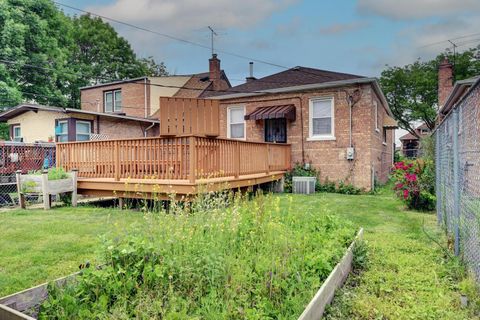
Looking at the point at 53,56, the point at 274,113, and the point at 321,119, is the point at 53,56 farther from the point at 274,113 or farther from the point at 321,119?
the point at 321,119

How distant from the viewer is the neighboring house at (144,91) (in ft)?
66.5

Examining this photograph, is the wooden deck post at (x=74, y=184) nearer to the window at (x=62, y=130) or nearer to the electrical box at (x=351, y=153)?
the electrical box at (x=351, y=153)

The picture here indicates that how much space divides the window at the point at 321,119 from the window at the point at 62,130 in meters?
11.7

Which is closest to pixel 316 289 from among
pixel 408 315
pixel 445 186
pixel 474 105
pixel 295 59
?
pixel 408 315

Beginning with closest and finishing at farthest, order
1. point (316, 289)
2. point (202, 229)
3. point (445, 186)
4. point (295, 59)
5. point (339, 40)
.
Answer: point (316, 289), point (202, 229), point (445, 186), point (339, 40), point (295, 59)

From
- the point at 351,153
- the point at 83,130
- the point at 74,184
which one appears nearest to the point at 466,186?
the point at 351,153

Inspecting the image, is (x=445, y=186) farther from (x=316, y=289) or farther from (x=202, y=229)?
(x=202, y=229)

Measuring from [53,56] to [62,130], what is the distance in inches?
431

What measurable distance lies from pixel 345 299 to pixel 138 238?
1.91 m

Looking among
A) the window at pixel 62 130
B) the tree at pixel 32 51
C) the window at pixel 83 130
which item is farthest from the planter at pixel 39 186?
the tree at pixel 32 51

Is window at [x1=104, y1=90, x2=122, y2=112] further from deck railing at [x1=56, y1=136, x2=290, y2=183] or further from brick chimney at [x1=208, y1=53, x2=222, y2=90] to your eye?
deck railing at [x1=56, y1=136, x2=290, y2=183]

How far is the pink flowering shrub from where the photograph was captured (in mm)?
7516

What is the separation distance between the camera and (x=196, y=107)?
7844 mm

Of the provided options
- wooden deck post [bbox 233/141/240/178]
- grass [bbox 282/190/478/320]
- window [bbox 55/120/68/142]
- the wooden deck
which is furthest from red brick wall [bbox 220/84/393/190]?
window [bbox 55/120/68/142]
